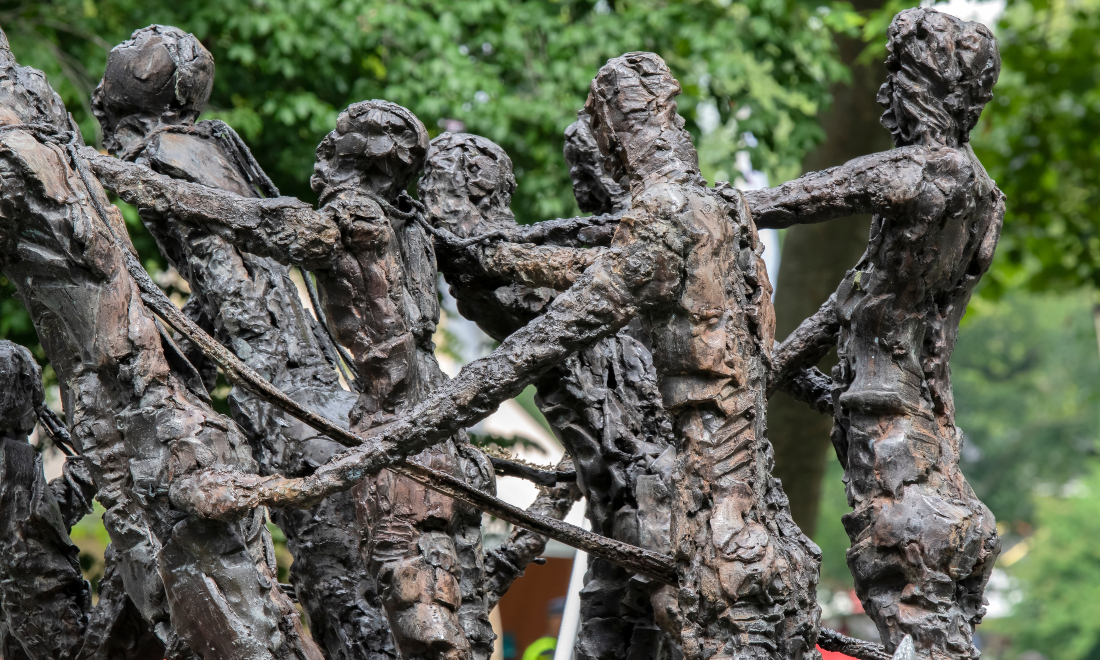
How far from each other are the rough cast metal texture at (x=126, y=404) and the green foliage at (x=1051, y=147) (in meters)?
8.42

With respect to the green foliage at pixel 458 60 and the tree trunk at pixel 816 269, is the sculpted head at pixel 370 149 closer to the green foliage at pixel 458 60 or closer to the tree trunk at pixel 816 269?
the green foliage at pixel 458 60

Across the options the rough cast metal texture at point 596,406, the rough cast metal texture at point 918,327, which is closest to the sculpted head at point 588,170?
the rough cast metal texture at point 596,406

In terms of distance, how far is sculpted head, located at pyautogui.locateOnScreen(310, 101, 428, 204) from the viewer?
4656mm

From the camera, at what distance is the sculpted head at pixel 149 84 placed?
5332 mm

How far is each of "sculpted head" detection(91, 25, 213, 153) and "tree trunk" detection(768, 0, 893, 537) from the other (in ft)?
16.8

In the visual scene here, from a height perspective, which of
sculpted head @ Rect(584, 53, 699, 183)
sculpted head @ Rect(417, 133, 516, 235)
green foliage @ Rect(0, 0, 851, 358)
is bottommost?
sculpted head @ Rect(584, 53, 699, 183)

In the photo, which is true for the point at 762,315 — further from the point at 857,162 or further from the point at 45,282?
the point at 45,282

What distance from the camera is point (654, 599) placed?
173 inches

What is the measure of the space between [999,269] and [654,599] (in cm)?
837

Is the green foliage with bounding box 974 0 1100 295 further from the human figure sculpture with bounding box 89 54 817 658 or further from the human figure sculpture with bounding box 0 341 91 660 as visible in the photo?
the human figure sculpture with bounding box 0 341 91 660

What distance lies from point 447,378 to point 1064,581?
21186 mm

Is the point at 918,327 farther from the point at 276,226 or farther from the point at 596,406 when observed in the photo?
the point at 276,226

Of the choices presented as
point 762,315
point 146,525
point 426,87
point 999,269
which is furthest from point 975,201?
point 999,269

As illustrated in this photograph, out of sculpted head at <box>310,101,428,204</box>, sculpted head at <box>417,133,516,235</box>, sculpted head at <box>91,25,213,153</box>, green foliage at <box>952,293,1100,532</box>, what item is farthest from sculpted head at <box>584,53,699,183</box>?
green foliage at <box>952,293,1100,532</box>
